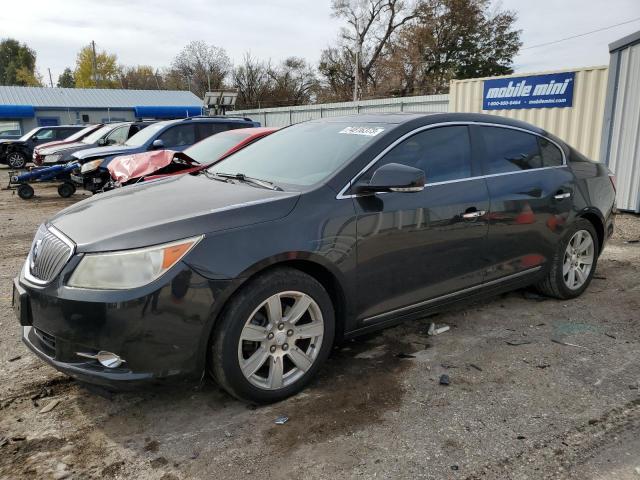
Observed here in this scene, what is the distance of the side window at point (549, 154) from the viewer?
431 centimetres

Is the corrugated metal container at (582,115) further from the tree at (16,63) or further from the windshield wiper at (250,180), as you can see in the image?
the tree at (16,63)

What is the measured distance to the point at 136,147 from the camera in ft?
33.2

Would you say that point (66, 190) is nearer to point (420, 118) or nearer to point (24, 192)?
point (24, 192)

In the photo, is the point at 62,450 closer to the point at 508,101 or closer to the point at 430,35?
the point at 508,101

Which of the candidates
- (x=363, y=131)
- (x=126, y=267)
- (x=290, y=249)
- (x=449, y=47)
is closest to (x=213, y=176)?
(x=363, y=131)

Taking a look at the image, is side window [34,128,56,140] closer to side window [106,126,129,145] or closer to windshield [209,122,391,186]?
side window [106,126,129,145]

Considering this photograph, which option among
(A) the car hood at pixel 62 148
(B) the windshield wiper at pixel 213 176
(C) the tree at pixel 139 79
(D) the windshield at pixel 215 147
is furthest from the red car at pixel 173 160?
(C) the tree at pixel 139 79

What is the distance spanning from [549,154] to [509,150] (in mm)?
565

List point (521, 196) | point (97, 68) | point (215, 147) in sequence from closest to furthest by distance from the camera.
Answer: point (521, 196), point (215, 147), point (97, 68)

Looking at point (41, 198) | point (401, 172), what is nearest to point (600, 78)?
point (401, 172)

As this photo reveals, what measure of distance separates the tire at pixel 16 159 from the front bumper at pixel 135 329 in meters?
20.7

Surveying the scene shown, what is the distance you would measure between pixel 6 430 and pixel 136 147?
8185mm

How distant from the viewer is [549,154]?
4.36 metres

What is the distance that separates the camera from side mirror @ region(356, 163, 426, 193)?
3000 mm
